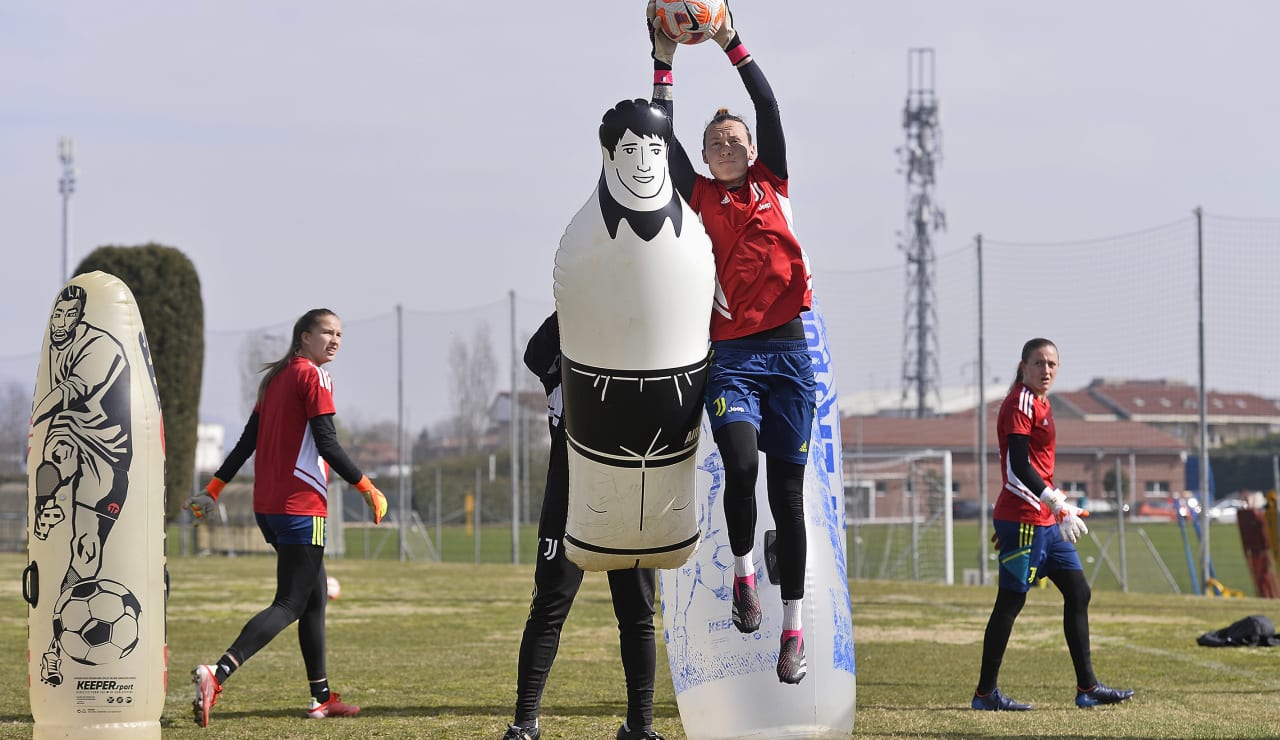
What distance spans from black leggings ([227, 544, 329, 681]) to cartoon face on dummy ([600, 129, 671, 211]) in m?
3.51

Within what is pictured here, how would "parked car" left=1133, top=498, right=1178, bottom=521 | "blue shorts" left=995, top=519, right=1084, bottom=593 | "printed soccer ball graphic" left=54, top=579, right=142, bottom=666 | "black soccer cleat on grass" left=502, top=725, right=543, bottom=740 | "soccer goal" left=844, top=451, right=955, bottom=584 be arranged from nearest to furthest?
"black soccer cleat on grass" left=502, top=725, right=543, bottom=740 < "printed soccer ball graphic" left=54, top=579, right=142, bottom=666 < "blue shorts" left=995, top=519, right=1084, bottom=593 < "soccer goal" left=844, top=451, right=955, bottom=584 < "parked car" left=1133, top=498, right=1178, bottom=521

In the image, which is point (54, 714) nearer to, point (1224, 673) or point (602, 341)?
point (602, 341)

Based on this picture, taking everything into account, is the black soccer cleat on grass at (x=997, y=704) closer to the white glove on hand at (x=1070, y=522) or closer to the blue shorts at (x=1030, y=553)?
the blue shorts at (x=1030, y=553)

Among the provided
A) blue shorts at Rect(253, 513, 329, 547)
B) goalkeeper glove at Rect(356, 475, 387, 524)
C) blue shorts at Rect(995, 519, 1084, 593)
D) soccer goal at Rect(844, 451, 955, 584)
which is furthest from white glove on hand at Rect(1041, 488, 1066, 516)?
soccer goal at Rect(844, 451, 955, 584)

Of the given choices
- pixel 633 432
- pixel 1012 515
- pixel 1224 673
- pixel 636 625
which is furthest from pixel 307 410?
pixel 1224 673

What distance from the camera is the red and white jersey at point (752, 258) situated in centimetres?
539

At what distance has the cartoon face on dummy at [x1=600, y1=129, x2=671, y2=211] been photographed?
16.6 ft

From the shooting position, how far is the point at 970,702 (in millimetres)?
8453

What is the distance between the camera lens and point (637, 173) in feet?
16.7

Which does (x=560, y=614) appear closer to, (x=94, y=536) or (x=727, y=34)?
(x=94, y=536)

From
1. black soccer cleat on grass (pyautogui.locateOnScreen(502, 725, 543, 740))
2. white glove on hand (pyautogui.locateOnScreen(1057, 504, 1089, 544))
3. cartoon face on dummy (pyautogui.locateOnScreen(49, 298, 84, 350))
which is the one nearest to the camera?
black soccer cleat on grass (pyautogui.locateOnScreen(502, 725, 543, 740))

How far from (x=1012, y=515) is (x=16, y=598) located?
13323 millimetres

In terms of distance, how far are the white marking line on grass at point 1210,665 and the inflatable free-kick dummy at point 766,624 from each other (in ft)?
13.1

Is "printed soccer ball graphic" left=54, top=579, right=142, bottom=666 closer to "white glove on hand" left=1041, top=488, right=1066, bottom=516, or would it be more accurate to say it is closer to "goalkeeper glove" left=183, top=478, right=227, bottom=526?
"goalkeeper glove" left=183, top=478, right=227, bottom=526
